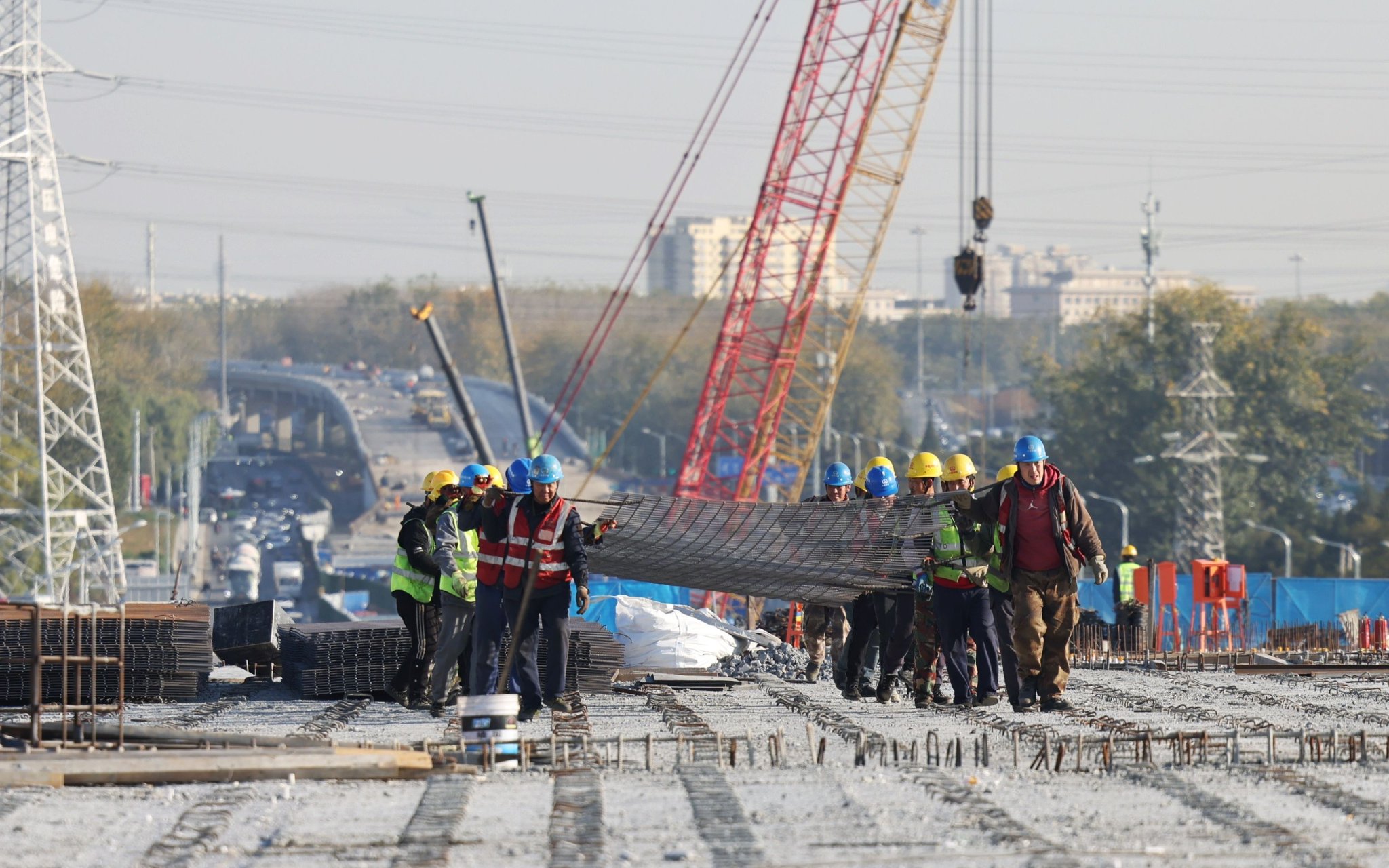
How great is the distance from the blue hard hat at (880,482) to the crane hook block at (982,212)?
2718cm

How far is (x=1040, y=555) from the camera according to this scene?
1222 centimetres

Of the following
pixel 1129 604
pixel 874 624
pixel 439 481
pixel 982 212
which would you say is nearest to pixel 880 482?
pixel 874 624

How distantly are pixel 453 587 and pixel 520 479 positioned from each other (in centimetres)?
119

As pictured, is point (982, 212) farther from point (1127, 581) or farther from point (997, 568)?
point (997, 568)

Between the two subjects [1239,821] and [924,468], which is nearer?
[1239,821]

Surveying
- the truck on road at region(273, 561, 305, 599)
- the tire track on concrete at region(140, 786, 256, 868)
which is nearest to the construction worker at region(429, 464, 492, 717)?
the tire track on concrete at region(140, 786, 256, 868)

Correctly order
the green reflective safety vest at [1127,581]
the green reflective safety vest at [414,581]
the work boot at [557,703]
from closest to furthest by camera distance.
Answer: the work boot at [557,703] → the green reflective safety vest at [414,581] → the green reflective safety vest at [1127,581]

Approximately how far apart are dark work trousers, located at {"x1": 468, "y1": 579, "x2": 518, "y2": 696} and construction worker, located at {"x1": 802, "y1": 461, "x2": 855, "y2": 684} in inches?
132

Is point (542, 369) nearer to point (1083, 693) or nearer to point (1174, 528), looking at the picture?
point (1174, 528)

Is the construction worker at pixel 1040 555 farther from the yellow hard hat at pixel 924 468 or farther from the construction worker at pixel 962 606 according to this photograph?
the yellow hard hat at pixel 924 468

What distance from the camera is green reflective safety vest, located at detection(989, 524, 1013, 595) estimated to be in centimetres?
1254

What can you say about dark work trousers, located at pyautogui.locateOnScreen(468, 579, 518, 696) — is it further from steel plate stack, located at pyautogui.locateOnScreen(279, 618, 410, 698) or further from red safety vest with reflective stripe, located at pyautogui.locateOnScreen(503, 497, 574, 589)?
steel plate stack, located at pyautogui.locateOnScreen(279, 618, 410, 698)

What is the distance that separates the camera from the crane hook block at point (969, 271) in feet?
136

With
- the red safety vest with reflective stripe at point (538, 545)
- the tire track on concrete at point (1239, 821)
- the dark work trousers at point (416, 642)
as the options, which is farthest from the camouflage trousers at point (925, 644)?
the tire track on concrete at point (1239, 821)
